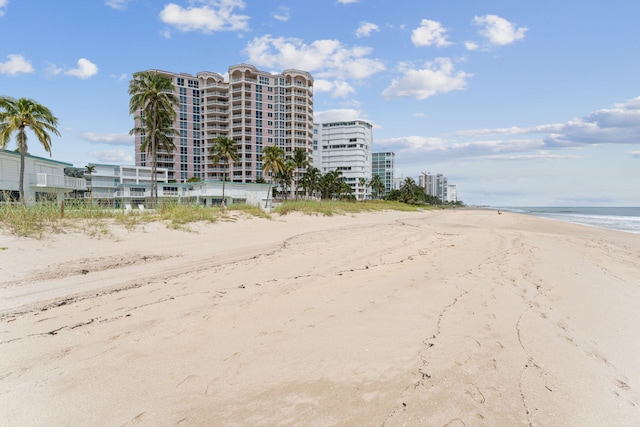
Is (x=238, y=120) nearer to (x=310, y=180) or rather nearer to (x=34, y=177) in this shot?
(x=310, y=180)

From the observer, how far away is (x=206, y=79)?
94062 mm

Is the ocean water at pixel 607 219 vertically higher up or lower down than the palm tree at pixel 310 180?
lower down

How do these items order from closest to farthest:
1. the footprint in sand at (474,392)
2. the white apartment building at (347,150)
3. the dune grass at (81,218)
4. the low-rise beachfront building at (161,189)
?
the footprint in sand at (474,392) → the dune grass at (81,218) → the low-rise beachfront building at (161,189) → the white apartment building at (347,150)

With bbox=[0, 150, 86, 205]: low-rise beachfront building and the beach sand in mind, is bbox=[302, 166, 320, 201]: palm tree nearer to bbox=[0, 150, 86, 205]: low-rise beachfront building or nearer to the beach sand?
bbox=[0, 150, 86, 205]: low-rise beachfront building

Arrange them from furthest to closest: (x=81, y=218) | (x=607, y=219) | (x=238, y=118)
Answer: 1. (x=238, y=118)
2. (x=607, y=219)
3. (x=81, y=218)

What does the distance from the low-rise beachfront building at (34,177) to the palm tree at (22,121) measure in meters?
2.63

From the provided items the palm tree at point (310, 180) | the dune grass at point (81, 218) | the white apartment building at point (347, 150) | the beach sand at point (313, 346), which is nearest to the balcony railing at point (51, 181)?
the dune grass at point (81, 218)

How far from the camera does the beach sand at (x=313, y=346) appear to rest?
103 inches

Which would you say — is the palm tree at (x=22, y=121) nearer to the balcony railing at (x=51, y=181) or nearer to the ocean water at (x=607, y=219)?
the balcony railing at (x=51, y=181)

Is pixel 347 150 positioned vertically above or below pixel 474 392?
above

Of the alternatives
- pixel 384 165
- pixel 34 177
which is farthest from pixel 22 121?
pixel 384 165

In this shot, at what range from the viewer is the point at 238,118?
90.0 metres

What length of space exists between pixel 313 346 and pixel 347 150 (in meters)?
132

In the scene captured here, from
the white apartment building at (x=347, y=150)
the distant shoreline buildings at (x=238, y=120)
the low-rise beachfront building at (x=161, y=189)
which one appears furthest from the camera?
the white apartment building at (x=347, y=150)
